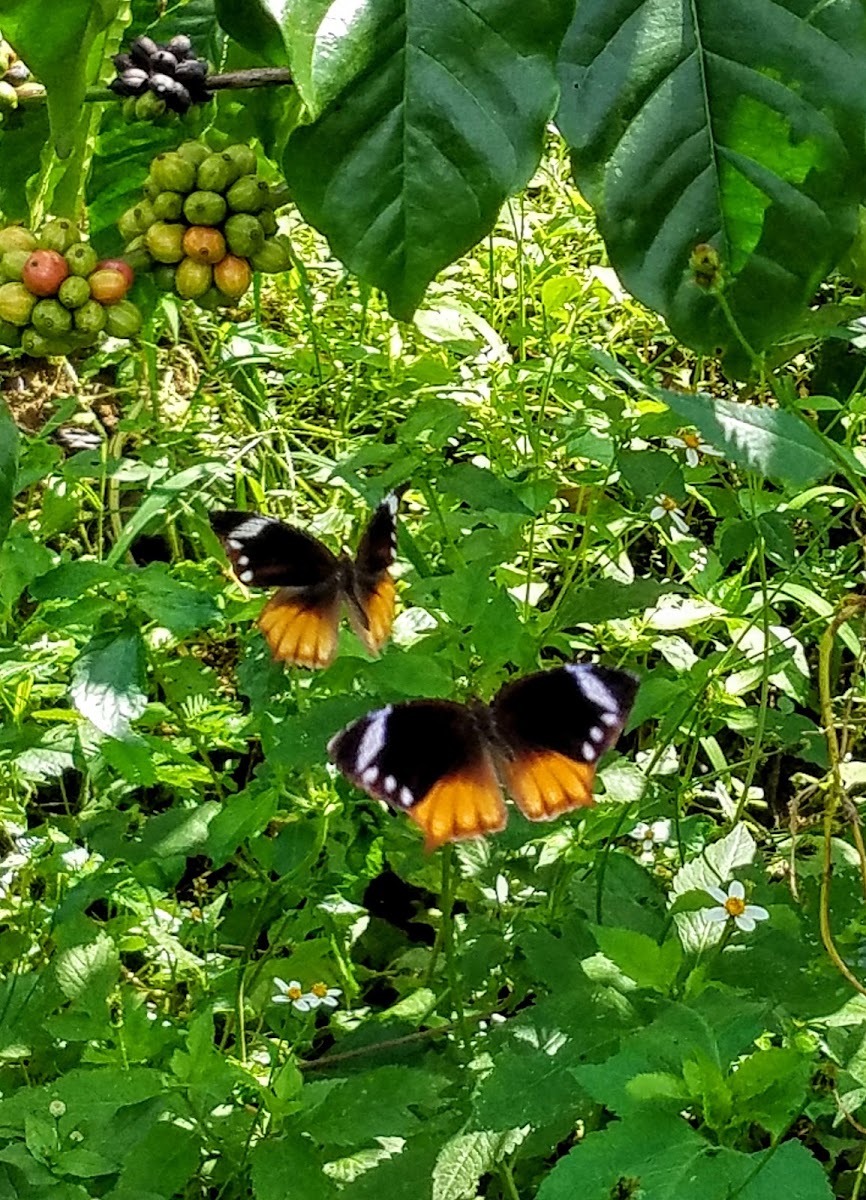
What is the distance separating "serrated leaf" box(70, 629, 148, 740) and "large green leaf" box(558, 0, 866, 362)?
0.60 meters

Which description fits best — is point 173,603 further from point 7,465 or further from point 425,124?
point 425,124

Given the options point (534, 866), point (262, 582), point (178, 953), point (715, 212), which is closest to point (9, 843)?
point (178, 953)

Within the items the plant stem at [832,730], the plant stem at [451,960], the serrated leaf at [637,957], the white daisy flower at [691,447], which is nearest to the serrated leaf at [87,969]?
the plant stem at [451,960]

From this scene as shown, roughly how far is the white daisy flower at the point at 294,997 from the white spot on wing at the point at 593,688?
38 cm

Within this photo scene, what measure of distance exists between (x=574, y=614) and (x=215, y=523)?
315 mm

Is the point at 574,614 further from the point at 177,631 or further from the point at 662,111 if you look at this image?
the point at 662,111

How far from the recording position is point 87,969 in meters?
1.06

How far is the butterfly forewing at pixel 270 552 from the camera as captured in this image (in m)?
1.15

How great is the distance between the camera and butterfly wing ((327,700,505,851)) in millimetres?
897

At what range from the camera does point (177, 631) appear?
1.02m

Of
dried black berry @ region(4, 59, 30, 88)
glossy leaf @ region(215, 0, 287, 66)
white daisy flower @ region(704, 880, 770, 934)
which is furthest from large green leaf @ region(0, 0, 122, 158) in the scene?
white daisy flower @ region(704, 880, 770, 934)

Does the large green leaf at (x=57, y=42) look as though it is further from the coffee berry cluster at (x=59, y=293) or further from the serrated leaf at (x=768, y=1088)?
the serrated leaf at (x=768, y=1088)

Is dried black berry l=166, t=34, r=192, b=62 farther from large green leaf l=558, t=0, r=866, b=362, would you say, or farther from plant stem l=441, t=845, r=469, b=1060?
plant stem l=441, t=845, r=469, b=1060

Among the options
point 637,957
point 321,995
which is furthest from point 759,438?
point 321,995
